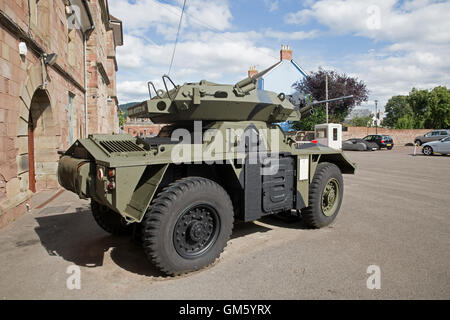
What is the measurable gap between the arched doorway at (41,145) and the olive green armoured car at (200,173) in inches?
173

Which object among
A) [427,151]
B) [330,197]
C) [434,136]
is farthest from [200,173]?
[434,136]

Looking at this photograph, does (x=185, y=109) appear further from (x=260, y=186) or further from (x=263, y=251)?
(x=263, y=251)

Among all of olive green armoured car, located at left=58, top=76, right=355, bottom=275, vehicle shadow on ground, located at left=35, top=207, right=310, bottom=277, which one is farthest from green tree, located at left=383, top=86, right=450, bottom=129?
vehicle shadow on ground, located at left=35, top=207, right=310, bottom=277

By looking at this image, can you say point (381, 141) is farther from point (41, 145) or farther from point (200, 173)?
point (200, 173)

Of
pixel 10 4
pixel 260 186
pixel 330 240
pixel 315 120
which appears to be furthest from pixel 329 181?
pixel 315 120

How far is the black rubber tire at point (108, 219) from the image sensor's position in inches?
188

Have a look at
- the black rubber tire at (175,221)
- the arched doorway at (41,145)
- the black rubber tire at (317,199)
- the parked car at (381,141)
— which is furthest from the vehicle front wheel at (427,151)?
the black rubber tire at (175,221)

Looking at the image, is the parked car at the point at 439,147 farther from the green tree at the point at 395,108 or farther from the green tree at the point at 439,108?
the green tree at the point at 395,108

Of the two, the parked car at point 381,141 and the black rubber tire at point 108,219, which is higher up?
the parked car at point 381,141

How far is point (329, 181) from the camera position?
545cm

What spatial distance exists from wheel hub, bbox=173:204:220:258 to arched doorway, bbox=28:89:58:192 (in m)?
6.61

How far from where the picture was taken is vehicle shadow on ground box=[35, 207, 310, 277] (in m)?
3.99

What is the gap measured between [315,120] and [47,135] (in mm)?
25352

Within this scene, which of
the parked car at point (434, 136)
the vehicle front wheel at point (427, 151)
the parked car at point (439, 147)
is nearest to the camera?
the parked car at point (439, 147)
